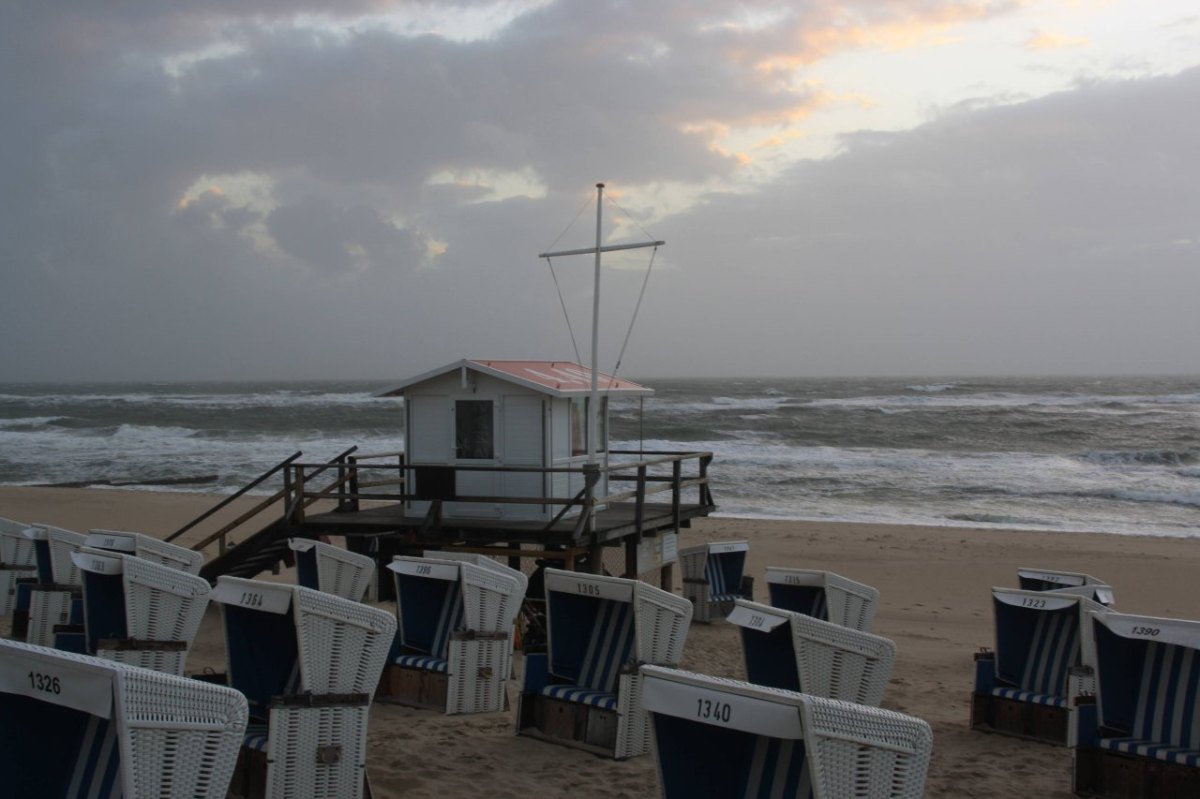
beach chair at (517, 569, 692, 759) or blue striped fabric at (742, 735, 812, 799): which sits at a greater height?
blue striped fabric at (742, 735, 812, 799)

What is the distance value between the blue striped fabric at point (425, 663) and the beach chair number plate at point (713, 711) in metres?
4.47

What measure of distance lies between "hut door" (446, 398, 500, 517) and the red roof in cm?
43

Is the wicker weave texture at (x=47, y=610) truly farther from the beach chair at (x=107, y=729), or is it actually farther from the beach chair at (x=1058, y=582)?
the beach chair at (x=1058, y=582)

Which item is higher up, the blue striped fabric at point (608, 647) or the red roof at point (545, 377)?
the red roof at point (545, 377)

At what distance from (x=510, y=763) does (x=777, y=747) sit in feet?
10.7

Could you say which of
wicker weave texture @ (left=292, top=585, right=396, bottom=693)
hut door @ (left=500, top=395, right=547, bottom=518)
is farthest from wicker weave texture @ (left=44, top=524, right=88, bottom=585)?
wicker weave texture @ (left=292, top=585, right=396, bottom=693)

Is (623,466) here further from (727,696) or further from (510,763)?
(727,696)

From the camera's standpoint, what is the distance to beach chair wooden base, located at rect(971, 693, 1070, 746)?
7.76 m

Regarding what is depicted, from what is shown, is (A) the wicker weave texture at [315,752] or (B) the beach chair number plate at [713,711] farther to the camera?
(A) the wicker weave texture at [315,752]

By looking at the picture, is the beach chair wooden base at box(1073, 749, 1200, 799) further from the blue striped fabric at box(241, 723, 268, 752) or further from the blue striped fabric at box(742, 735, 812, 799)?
the blue striped fabric at box(241, 723, 268, 752)

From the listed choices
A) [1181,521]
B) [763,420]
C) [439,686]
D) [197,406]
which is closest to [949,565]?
[1181,521]

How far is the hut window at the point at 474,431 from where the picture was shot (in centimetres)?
1298

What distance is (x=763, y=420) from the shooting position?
205 ft

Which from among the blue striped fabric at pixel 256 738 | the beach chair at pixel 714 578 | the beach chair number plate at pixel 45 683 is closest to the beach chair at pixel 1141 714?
the blue striped fabric at pixel 256 738
